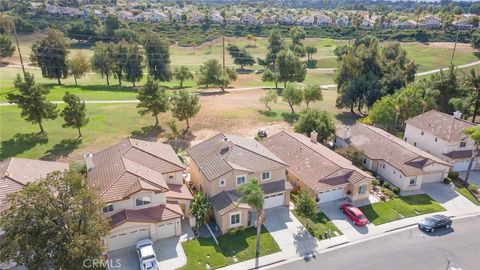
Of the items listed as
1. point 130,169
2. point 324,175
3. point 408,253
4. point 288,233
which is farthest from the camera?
point 324,175

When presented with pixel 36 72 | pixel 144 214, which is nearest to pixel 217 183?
pixel 144 214

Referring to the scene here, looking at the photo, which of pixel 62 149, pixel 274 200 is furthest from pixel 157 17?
pixel 274 200

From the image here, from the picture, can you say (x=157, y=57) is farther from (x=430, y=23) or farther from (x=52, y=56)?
(x=430, y=23)

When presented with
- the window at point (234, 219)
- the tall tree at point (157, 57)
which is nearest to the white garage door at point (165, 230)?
the window at point (234, 219)

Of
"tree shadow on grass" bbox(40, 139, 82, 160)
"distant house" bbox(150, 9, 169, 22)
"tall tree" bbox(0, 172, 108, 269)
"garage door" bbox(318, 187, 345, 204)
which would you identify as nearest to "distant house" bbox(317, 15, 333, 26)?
"distant house" bbox(150, 9, 169, 22)

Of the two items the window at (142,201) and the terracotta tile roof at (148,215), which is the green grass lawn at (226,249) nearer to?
the terracotta tile roof at (148,215)

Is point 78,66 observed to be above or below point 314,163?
above

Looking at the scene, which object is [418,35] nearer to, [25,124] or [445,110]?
[445,110]
